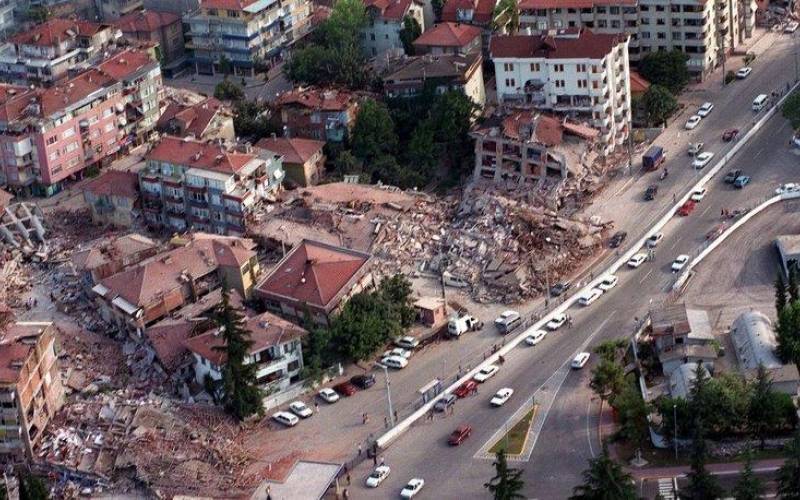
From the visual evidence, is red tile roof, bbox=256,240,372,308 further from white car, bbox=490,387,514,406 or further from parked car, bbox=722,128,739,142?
parked car, bbox=722,128,739,142

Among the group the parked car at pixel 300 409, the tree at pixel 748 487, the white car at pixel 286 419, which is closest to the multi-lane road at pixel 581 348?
the parked car at pixel 300 409

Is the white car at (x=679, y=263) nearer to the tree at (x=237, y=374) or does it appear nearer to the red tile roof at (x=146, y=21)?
the tree at (x=237, y=374)

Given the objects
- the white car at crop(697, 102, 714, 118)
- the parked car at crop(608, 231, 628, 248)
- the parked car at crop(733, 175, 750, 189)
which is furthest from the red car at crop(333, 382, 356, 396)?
the white car at crop(697, 102, 714, 118)

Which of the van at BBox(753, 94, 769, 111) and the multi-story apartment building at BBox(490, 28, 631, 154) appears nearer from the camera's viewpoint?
the multi-story apartment building at BBox(490, 28, 631, 154)

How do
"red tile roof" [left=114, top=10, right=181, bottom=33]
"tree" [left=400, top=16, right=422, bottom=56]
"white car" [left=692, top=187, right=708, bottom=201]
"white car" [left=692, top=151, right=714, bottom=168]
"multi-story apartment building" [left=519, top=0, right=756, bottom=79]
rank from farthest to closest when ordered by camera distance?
"red tile roof" [left=114, top=10, right=181, bottom=33]
"tree" [left=400, top=16, right=422, bottom=56]
"multi-story apartment building" [left=519, top=0, right=756, bottom=79]
"white car" [left=692, top=151, right=714, bottom=168]
"white car" [left=692, top=187, right=708, bottom=201]

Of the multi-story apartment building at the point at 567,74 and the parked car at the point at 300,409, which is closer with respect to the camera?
the parked car at the point at 300,409

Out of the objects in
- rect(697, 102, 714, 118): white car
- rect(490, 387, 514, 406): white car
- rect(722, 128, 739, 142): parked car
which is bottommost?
rect(490, 387, 514, 406): white car
